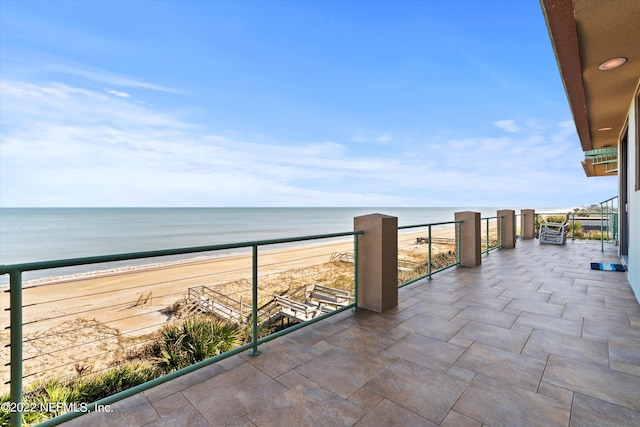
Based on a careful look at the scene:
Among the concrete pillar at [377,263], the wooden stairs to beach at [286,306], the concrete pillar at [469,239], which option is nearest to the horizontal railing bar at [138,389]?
the concrete pillar at [377,263]

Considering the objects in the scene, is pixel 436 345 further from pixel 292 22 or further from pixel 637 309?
pixel 292 22

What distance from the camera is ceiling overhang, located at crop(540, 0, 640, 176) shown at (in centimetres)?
229

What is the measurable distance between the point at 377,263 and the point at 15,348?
285cm

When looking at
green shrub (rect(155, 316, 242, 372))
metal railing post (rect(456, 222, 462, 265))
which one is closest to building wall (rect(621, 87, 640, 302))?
metal railing post (rect(456, 222, 462, 265))

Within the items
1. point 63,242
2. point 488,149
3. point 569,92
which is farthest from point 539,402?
point 488,149

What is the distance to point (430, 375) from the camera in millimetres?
2020

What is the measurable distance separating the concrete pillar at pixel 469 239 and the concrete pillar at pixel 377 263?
3048 mm

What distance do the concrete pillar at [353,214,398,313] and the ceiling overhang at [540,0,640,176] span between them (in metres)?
2.27

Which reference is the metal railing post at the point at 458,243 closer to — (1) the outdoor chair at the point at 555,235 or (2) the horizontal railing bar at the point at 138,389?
(2) the horizontal railing bar at the point at 138,389

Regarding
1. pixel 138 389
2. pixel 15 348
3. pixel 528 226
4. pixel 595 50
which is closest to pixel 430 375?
pixel 138 389

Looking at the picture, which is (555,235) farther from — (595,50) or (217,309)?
(217,309)

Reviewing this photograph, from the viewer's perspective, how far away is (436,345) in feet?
8.13

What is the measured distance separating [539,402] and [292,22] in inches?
644

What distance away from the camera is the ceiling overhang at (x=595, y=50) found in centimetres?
229
